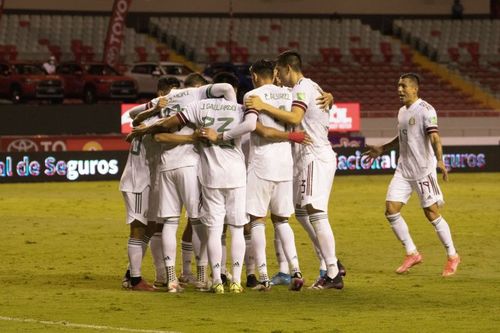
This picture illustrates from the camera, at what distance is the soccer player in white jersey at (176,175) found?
12.6 meters

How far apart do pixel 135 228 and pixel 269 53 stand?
4439cm

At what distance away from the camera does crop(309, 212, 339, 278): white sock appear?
1294 centimetres

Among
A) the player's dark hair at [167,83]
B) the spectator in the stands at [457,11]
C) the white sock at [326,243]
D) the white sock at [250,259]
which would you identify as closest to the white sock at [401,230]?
the white sock at [326,243]

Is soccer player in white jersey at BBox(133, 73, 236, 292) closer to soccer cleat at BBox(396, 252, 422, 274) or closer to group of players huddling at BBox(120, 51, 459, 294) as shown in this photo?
group of players huddling at BBox(120, 51, 459, 294)

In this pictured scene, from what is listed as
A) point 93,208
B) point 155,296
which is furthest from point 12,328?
point 93,208

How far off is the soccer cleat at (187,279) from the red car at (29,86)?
31444 mm

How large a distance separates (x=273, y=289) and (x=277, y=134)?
1.66m

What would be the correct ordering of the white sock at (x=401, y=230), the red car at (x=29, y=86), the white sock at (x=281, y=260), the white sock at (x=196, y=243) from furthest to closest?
1. the red car at (x=29, y=86)
2. the white sock at (x=401, y=230)
3. the white sock at (x=281, y=260)
4. the white sock at (x=196, y=243)

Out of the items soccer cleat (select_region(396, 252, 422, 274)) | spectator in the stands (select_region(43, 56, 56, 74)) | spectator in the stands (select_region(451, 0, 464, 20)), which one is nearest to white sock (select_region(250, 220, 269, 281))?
soccer cleat (select_region(396, 252, 422, 274))

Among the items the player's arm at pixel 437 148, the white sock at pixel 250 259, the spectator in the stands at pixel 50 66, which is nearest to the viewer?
the white sock at pixel 250 259

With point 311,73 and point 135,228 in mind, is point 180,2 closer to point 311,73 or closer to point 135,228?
point 311,73

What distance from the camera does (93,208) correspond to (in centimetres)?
2481

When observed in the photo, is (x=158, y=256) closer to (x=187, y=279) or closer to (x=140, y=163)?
(x=187, y=279)

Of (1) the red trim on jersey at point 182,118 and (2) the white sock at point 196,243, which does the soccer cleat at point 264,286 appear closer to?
(2) the white sock at point 196,243
